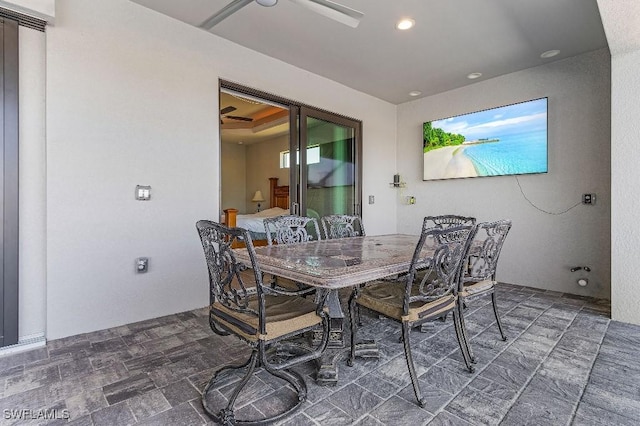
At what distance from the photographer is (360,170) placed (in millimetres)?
4867

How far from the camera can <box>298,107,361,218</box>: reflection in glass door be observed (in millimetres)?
4145

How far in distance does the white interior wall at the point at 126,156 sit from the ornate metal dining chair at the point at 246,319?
1.44 meters

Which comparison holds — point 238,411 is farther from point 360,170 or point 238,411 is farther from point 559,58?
point 559,58

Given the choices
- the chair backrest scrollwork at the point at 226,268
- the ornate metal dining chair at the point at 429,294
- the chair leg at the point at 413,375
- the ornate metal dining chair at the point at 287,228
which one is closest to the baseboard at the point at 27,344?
the chair backrest scrollwork at the point at 226,268

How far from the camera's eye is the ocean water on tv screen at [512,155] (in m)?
3.91

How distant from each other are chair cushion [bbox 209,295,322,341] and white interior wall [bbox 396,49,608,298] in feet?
11.6

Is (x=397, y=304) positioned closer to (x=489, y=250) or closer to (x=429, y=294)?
(x=429, y=294)

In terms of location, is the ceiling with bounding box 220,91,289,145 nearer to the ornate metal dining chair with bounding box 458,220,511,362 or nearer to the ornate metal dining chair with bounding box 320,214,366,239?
the ornate metal dining chair with bounding box 320,214,366,239

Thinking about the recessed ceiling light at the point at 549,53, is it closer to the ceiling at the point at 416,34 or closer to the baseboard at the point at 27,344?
the ceiling at the point at 416,34

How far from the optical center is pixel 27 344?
7.57 ft

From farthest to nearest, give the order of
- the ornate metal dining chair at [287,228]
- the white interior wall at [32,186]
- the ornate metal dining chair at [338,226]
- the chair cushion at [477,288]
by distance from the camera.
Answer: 1. the ornate metal dining chair at [338,226]
2. the ornate metal dining chair at [287,228]
3. the white interior wall at [32,186]
4. the chair cushion at [477,288]

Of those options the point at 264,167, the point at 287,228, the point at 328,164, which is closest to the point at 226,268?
the point at 287,228

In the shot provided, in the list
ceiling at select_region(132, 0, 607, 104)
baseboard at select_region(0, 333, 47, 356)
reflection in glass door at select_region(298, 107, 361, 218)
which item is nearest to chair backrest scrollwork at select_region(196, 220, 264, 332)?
baseboard at select_region(0, 333, 47, 356)

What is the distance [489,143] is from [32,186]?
16.0 ft
